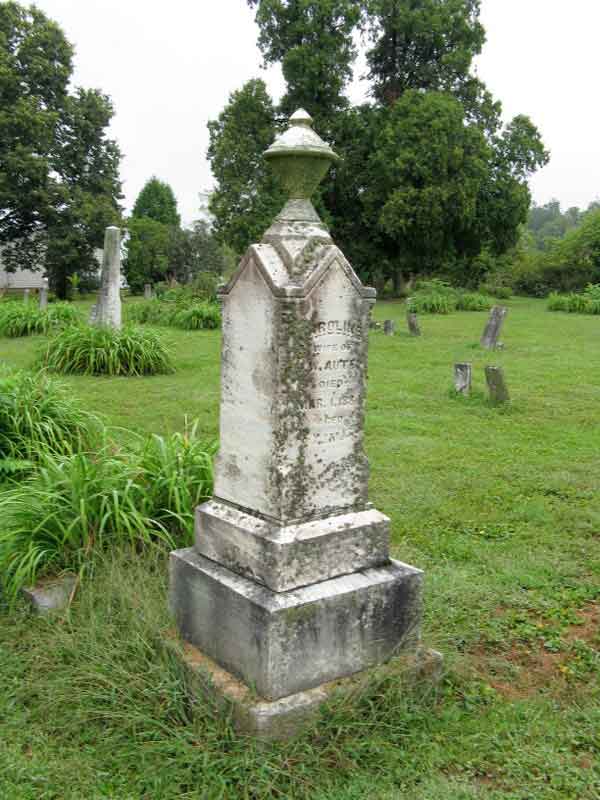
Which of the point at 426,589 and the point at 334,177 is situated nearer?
the point at 426,589

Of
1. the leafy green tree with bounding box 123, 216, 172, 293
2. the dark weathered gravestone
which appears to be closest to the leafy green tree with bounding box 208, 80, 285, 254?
the leafy green tree with bounding box 123, 216, 172, 293

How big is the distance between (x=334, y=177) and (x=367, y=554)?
90.3ft

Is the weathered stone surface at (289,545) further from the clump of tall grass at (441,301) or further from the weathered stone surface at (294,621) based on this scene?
the clump of tall grass at (441,301)

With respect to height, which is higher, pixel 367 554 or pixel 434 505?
pixel 367 554

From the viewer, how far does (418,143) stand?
2658cm

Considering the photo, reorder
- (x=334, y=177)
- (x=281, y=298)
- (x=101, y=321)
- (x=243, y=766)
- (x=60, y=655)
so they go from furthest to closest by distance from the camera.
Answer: (x=334, y=177) < (x=101, y=321) < (x=60, y=655) < (x=281, y=298) < (x=243, y=766)

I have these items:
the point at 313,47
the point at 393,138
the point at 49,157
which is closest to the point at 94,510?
the point at 393,138

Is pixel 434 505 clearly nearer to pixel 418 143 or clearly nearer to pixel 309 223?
pixel 309 223

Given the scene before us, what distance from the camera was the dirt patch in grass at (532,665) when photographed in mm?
3367

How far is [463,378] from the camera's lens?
32.1 ft

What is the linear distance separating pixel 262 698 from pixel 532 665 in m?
1.39

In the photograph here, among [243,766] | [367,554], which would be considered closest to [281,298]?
[367,554]

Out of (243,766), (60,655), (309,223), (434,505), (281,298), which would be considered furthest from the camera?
(434,505)

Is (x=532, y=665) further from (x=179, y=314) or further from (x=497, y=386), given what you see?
(x=179, y=314)
